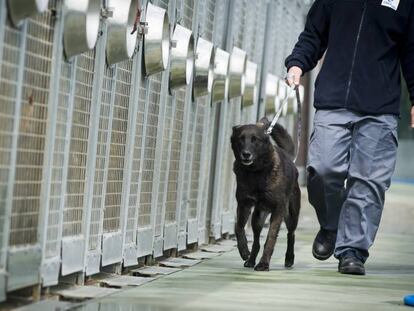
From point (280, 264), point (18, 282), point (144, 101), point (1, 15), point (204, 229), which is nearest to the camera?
point (1, 15)

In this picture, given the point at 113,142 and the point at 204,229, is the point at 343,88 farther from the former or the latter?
the point at 204,229

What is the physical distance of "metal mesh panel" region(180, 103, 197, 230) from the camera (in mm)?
8398

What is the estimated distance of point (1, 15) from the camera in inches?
174

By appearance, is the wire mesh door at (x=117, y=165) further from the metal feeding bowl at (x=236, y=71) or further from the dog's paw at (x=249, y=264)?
the metal feeding bowl at (x=236, y=71)

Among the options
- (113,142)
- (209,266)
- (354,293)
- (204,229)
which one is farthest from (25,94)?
(204,229)

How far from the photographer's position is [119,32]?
5.99m

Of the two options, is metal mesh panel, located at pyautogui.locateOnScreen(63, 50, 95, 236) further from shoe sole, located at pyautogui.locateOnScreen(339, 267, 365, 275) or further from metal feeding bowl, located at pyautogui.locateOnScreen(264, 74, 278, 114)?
metal feeding bowl, located at pyautogui.locateOnScreen(264, 74, 278, 114)

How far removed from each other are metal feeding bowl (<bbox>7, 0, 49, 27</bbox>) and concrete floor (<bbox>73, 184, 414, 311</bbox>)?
119 centimetres

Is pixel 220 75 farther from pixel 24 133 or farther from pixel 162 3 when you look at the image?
pixel 24 133

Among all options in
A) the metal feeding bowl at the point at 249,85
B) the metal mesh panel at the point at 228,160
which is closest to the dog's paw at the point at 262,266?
the metal mesh panel at the point at 228,160

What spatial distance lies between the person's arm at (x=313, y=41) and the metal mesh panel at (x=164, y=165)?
2.64 ft

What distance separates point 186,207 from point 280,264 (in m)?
0.84

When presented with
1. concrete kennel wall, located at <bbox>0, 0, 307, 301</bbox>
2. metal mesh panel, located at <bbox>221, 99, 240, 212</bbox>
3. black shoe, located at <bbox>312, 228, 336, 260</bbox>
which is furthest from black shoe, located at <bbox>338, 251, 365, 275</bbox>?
metal mesh panel, located at <bbox>221, 99, 240, 212</bbox>

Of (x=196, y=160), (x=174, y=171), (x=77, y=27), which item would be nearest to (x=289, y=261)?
(x=174, y=171)
